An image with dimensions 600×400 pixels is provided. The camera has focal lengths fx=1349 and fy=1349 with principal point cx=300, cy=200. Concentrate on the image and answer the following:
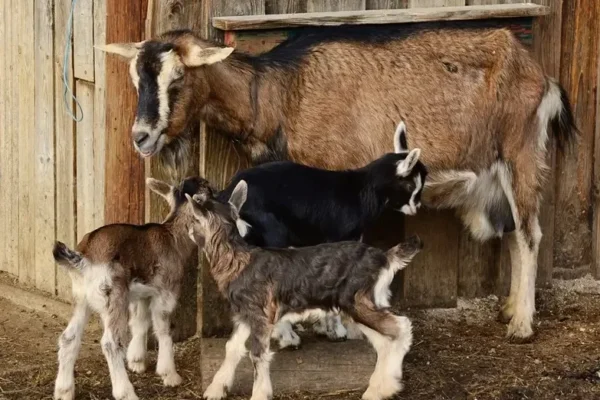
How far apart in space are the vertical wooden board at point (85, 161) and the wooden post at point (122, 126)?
383 mm

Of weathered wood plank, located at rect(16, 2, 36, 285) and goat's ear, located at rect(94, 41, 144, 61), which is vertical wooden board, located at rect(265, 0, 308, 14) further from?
weathered wood plank, located at rect(16, 2, 36, 285)

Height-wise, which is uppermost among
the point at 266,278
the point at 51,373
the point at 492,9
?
the point at 492,9

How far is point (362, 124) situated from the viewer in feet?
26.4

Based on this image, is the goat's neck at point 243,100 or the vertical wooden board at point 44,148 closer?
the goat's neck at point 243,100

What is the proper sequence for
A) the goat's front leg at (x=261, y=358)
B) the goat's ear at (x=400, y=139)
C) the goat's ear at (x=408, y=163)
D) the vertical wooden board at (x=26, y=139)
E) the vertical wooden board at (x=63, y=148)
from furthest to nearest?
the vertical wooden board at (x=26, y=139) < the vertical wooden board at (x=63, y=148) < the goat's ear at (x=400, y=139) < the goat's ear at (x=408, y=163) < the goat's front leg at (x=261, y=358)

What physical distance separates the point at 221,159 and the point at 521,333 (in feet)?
7.12

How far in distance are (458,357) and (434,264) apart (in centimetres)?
99

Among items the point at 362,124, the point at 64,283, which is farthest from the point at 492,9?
the point at 64,283

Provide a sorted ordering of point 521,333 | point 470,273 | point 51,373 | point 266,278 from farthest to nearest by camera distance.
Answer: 1. point 470,273
2. point 521,333
3. point 51,373
4. point 266,278

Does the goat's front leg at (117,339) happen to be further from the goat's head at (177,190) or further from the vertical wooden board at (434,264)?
the vertical wooden board at (434,264)

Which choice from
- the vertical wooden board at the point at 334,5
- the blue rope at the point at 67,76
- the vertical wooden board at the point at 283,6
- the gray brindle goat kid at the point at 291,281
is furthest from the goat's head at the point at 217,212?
the blue rope at the point at 67,76

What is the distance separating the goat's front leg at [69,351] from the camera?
7203 mm

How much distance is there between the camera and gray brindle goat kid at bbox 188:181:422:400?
7051 mm

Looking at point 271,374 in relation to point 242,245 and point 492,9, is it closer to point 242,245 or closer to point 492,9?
point 242,245
